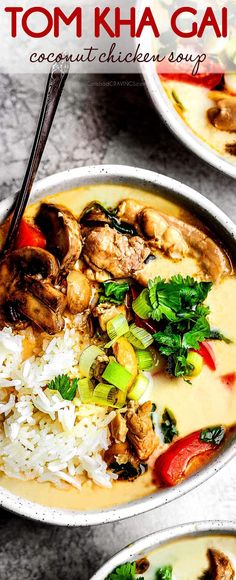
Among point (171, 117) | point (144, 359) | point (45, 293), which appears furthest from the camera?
point (171, 117)

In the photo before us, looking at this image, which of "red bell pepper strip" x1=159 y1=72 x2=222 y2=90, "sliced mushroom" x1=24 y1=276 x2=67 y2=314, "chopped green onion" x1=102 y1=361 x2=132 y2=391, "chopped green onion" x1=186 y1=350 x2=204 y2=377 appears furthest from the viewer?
"red bell pepper strip" x1=159 y1=72 x2=222 y2=90

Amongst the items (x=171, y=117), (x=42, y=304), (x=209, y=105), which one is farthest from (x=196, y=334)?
(x=209, y=105)

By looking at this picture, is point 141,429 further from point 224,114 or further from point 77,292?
point 224,114

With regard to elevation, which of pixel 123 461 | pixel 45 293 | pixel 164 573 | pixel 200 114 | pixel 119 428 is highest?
pixel 200 114

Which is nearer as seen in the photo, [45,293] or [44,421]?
[45,293]

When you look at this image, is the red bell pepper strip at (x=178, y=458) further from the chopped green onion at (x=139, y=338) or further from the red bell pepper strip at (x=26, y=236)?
the red bell pepper strip at (x=26, y=236)

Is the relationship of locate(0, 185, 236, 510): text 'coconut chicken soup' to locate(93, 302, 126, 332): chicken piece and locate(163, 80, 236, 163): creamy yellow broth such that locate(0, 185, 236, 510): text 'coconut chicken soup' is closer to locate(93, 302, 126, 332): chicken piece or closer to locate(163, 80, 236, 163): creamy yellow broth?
locate(93, 302, 126, 332): chicken piece

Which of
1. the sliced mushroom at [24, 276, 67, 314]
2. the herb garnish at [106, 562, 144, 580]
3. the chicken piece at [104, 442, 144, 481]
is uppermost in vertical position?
the sliced mushroom at [24, 276, 67, 314]

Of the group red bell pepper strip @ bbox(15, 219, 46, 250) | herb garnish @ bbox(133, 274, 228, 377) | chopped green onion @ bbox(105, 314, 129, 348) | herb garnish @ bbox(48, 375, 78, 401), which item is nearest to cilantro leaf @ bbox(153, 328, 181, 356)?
herb garnish @ bbox(133, 274, 228, 377)
